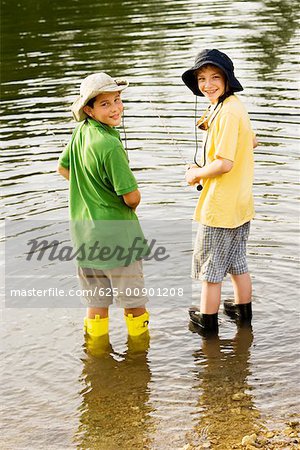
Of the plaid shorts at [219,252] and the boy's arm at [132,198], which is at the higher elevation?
the boy's arm at [132,198]

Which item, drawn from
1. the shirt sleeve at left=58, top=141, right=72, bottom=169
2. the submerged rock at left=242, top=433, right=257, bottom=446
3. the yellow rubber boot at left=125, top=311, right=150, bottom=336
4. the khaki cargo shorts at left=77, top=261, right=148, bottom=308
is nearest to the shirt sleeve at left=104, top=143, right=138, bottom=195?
the shirt sleeve at left=58, top=141, right=72, bottom=169

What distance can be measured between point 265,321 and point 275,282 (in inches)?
27.3

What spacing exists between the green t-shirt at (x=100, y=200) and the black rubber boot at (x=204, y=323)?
832mm

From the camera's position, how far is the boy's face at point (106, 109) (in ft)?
18.7

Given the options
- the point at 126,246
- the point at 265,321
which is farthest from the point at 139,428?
the point at 265,321

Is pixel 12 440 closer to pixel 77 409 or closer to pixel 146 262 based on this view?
pixel 77 409

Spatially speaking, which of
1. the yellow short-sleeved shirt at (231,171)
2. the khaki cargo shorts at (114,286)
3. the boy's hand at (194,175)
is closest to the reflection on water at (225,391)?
the khaki cargo shorts at (114,286)

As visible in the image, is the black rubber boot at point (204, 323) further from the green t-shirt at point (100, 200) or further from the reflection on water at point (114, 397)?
the green t-shirt at point (100, 200)

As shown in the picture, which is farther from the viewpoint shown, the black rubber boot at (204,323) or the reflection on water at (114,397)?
the black rubber boot at (204,323)

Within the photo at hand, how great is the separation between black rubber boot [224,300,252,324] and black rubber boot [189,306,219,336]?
23 centimetres

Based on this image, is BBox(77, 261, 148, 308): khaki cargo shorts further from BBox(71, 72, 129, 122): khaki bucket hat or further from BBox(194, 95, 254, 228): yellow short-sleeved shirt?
BBox(71, 72, 129, 122): khaki bucket hat

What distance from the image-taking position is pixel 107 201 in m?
5.78

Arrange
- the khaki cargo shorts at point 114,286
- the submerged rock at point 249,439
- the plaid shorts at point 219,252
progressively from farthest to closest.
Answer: the plaid shorts at point 219,252, the khaki cargo shorts at point 114,286, the submerged rock at point 249,439

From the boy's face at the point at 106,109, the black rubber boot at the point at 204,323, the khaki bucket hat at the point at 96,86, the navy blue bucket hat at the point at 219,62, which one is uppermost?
the navy blue bucket hat at the point at 219,62
